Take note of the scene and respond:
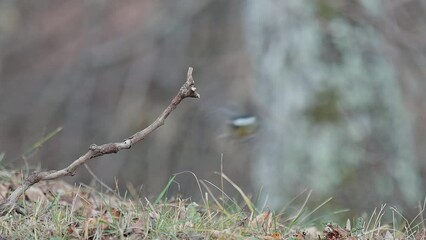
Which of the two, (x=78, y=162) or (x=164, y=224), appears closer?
(x=164, y=224)

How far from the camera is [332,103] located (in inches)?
261

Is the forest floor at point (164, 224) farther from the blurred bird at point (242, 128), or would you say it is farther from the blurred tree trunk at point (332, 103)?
the blurred tree trunk at point (332, 103)

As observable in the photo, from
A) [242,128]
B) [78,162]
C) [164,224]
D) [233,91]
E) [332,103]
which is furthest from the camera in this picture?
[233,91]

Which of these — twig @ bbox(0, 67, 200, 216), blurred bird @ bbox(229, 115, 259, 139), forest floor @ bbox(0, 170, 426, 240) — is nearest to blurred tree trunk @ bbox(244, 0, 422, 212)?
blurred bird @ bbox(229, 115, 259, 139)

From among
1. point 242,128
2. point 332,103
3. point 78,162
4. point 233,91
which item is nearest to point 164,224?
point 78,162

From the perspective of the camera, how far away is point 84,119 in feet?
33.1

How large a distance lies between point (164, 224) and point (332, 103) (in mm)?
3537

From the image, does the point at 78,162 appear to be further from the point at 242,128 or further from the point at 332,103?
the point at 332,103

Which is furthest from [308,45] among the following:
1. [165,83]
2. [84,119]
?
[84,119]

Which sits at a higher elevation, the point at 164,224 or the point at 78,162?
the point at 78,162

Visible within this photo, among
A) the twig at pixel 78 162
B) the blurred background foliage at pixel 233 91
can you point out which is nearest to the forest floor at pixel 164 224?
the twig at pixel 78 162

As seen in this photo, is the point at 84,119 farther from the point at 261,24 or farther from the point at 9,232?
the point at 9,232

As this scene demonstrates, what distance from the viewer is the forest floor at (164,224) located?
3229mm

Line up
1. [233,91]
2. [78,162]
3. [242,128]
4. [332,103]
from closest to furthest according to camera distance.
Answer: [78,162]
[242,128]
[332,103]
[233,91]
